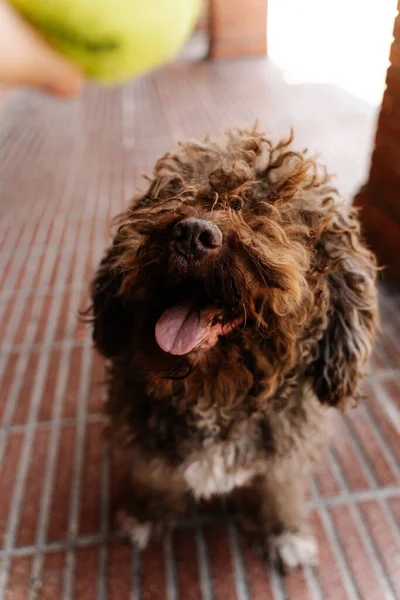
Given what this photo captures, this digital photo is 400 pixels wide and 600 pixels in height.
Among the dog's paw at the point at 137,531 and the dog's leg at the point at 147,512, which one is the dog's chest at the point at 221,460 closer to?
the dog's leg at the point at 147,512

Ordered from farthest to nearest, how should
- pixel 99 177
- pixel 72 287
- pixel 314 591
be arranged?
pixel 99 177 < pixel 72 287 < pixel 314 591

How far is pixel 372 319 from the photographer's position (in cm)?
138

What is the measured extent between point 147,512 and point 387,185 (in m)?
2.04

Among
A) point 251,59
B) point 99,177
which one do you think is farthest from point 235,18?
point 99,177

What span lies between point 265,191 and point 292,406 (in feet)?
2.05

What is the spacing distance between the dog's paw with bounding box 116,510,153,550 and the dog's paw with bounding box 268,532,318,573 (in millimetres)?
422

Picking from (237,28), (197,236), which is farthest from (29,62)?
(237,28)

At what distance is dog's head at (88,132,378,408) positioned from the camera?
3.58 ft

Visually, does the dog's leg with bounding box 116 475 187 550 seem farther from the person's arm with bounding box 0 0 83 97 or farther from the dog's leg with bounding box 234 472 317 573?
the person's arm with bounding box 0 0 83 97

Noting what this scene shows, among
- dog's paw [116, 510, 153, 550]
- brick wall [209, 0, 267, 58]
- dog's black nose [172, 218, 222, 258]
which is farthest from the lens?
brick wall [209, 0, 267, 58]

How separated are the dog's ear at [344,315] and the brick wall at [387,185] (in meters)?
1.47

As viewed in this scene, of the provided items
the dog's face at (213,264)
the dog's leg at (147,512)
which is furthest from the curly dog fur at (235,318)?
the dog's leg at (147,512)

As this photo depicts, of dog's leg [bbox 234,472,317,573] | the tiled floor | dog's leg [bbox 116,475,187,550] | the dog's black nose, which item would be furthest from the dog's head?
the tiled floor

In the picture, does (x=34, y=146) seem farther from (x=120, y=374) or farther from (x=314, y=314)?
(x=314, y=314)
